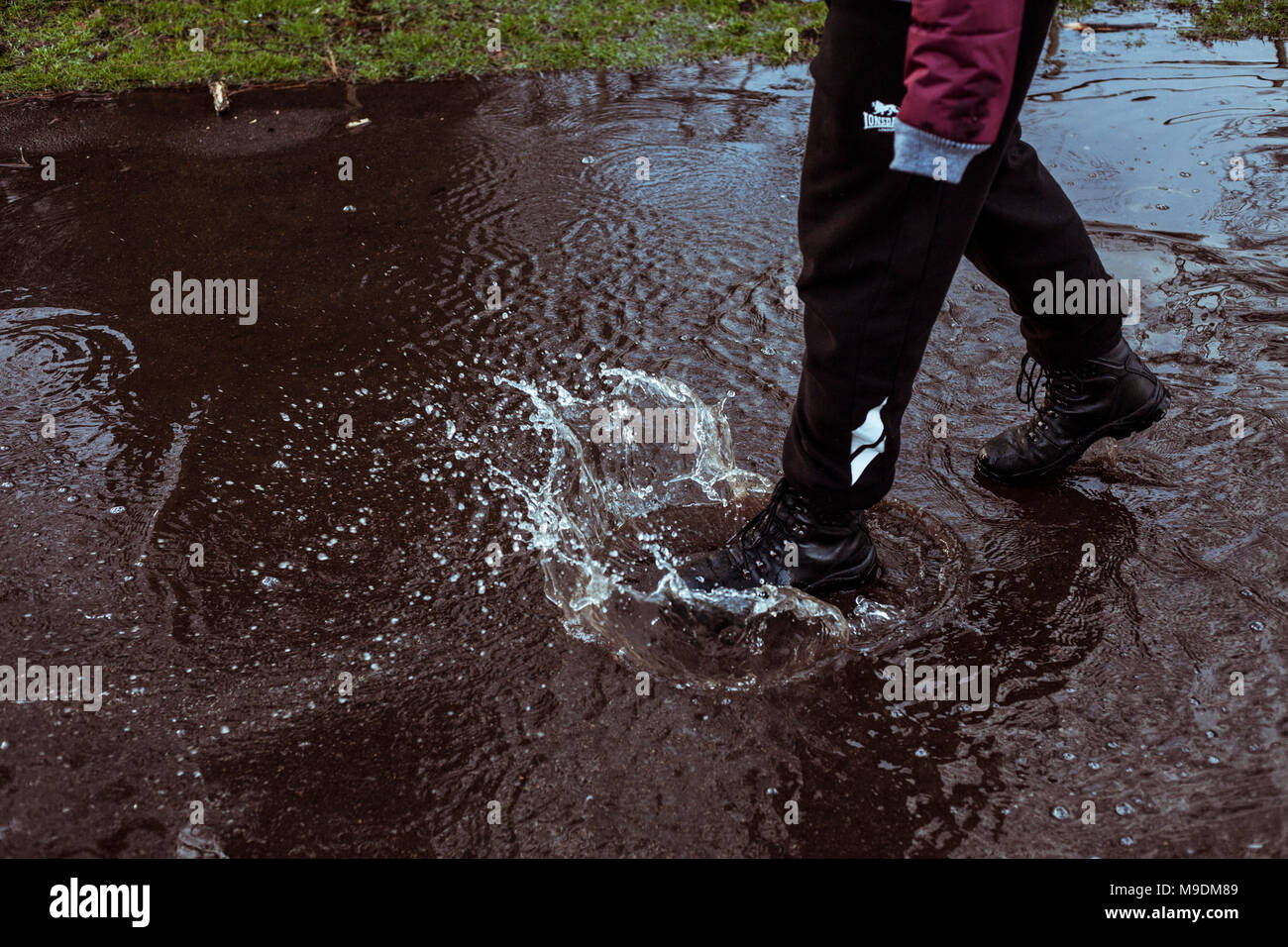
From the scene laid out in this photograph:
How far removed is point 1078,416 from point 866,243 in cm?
96

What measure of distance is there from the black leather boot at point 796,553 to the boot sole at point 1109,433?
57cm

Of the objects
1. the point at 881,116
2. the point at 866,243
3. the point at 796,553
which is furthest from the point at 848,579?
the point at 881,116

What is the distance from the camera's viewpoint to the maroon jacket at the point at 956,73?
1530mm

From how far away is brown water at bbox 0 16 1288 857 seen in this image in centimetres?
189

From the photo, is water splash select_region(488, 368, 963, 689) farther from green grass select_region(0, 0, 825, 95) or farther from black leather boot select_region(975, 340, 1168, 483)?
green grass select_region(0, 0, 825, 95)

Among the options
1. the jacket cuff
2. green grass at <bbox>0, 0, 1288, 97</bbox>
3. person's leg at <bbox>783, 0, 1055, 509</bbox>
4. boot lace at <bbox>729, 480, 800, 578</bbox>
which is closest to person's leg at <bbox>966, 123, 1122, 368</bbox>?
person's leg at <bbox>783, 0, 1055, 509</bbox>

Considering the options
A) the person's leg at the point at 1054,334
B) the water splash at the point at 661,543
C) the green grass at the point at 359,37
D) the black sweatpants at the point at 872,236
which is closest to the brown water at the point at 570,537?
the water splash at the point at 661,543

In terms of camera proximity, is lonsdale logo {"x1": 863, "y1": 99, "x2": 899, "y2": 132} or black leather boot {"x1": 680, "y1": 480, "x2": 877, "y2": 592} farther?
black leather boot {"x1": 680, "y1": 480, "x2": 877, "y2": 592}

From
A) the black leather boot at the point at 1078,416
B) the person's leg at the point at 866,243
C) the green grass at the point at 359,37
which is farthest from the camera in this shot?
Answer: the green grass at the point at 359,37

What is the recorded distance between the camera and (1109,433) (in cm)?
256

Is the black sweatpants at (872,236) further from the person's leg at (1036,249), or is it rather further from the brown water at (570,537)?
the brown water at (570,537)

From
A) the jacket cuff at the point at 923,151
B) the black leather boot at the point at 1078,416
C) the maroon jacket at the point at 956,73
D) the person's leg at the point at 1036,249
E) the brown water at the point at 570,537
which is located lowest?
the brown water at the point at 570,537

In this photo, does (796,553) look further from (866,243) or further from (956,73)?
(956,73)
